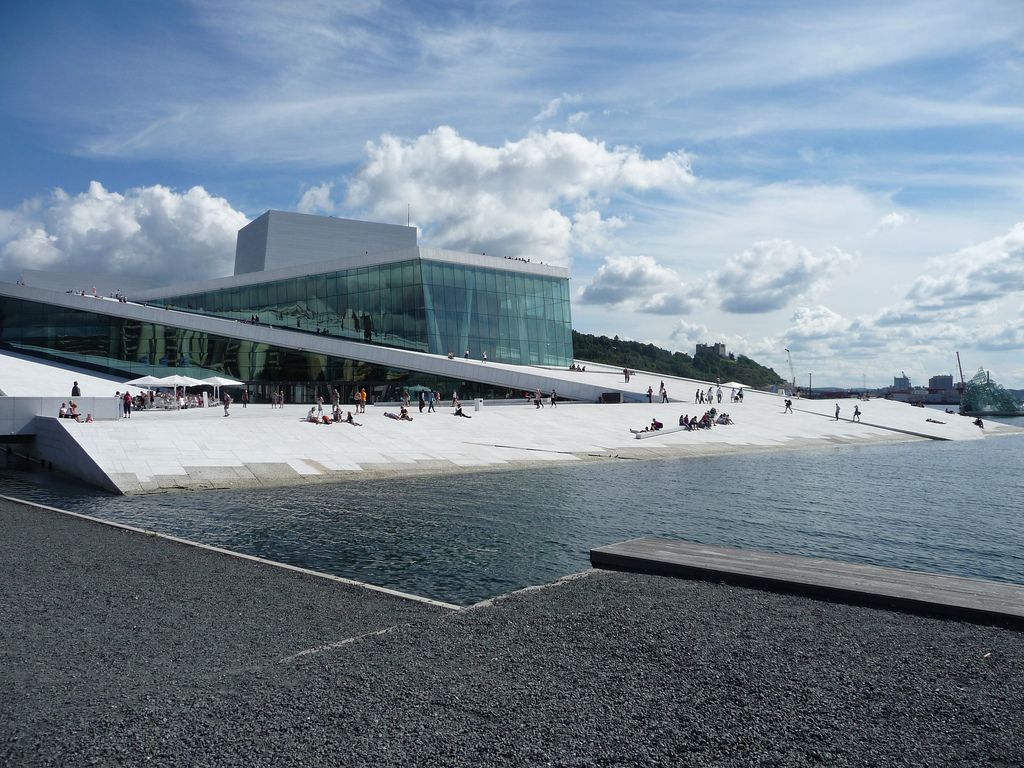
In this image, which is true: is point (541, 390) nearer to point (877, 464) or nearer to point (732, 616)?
point (877, 464)

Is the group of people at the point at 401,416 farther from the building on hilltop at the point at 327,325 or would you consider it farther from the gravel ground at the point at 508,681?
the gravel ground at the point at 508,681

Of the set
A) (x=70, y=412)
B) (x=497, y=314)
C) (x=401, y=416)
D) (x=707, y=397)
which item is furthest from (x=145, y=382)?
(x=707, y=397)

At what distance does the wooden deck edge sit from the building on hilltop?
1472 inches

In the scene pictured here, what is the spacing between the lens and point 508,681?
5.78 m

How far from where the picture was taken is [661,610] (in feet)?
25.1

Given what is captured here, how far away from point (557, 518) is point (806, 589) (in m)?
8.05

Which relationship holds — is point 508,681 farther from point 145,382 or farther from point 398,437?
point 145,382

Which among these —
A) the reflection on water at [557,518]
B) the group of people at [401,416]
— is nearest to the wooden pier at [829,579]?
the reflection on water at [557,518]

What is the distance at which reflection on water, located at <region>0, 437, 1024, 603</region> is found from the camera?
11.9m

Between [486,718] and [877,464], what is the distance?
2771cm

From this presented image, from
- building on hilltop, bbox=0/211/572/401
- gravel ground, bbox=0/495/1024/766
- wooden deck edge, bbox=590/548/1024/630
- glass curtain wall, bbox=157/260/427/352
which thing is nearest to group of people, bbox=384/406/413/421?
building on hilltop, bbox=0/211/572/401

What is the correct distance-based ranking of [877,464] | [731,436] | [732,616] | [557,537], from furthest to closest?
[731,436] → [877,464] → [557,537] → [732,616]

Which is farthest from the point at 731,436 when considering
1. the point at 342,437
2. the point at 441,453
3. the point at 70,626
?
the point at 70,626

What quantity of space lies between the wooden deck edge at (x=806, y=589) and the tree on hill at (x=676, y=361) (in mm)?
102409
